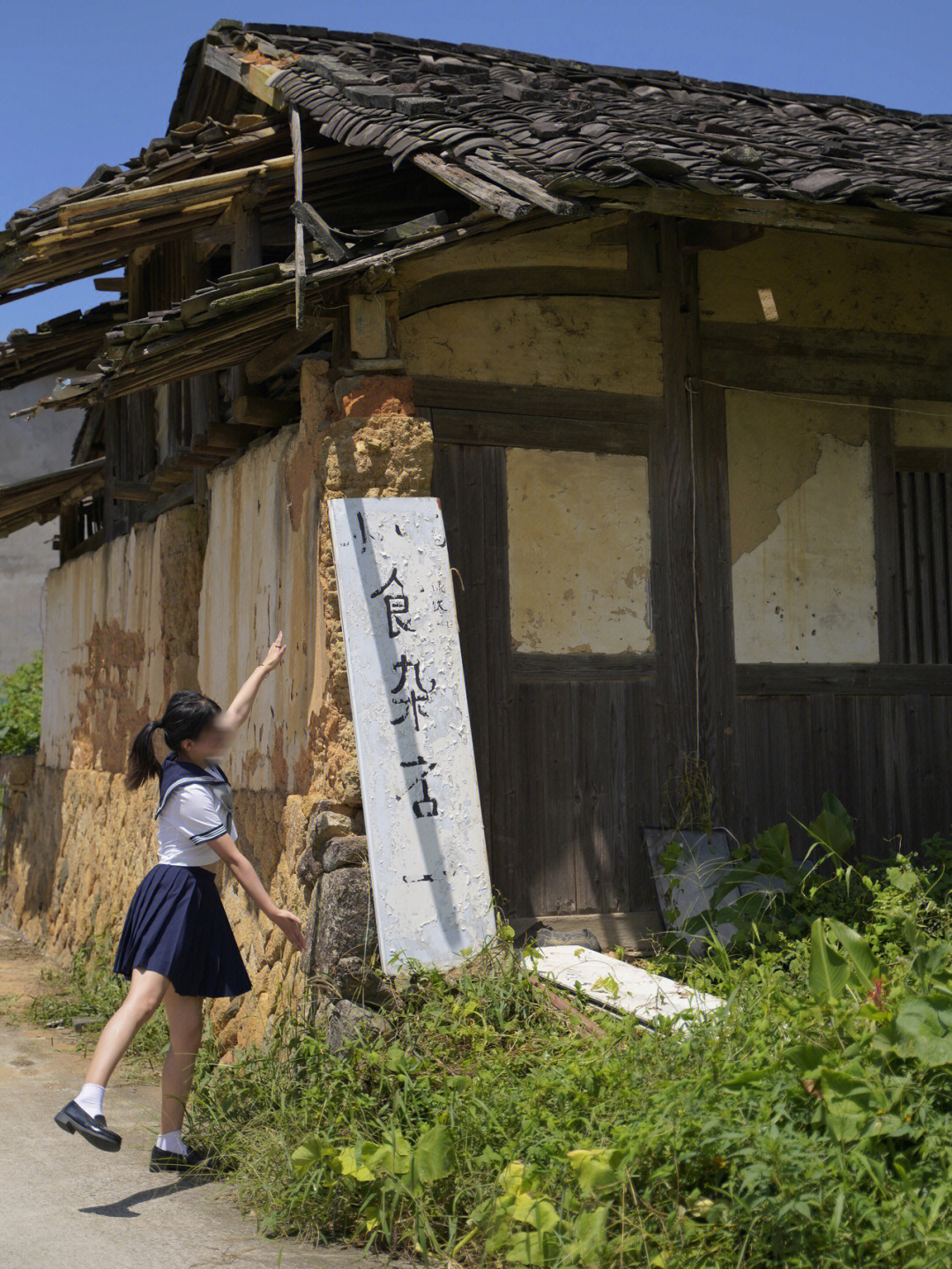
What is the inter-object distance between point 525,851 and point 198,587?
3164 mm

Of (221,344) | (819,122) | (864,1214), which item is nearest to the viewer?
(864,1214)

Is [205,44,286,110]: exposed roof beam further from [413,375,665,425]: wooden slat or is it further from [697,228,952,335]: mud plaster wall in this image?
[697,228,952,335]: mud plaster wall

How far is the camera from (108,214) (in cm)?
613

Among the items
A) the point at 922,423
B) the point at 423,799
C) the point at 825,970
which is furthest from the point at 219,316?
the point at 922,423

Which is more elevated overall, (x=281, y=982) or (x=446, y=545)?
(x=446, y=545)

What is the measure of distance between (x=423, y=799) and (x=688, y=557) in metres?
2.12

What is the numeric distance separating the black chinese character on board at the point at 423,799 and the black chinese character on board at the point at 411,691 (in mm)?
150

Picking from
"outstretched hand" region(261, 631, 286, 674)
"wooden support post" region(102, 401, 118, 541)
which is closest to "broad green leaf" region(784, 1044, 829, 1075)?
"outstretched hand" region(261, 631, 286, 674)

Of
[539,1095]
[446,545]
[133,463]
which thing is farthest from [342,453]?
[133,463]

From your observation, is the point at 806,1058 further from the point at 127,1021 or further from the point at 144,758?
the point at 144,758

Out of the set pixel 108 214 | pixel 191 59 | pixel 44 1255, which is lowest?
pixel 44 1255

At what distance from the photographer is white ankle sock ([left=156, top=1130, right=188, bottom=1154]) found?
492 cm

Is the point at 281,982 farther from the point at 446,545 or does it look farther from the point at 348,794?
the point at 446,545

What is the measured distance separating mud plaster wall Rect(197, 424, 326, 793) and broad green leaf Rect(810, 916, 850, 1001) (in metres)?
2.46
